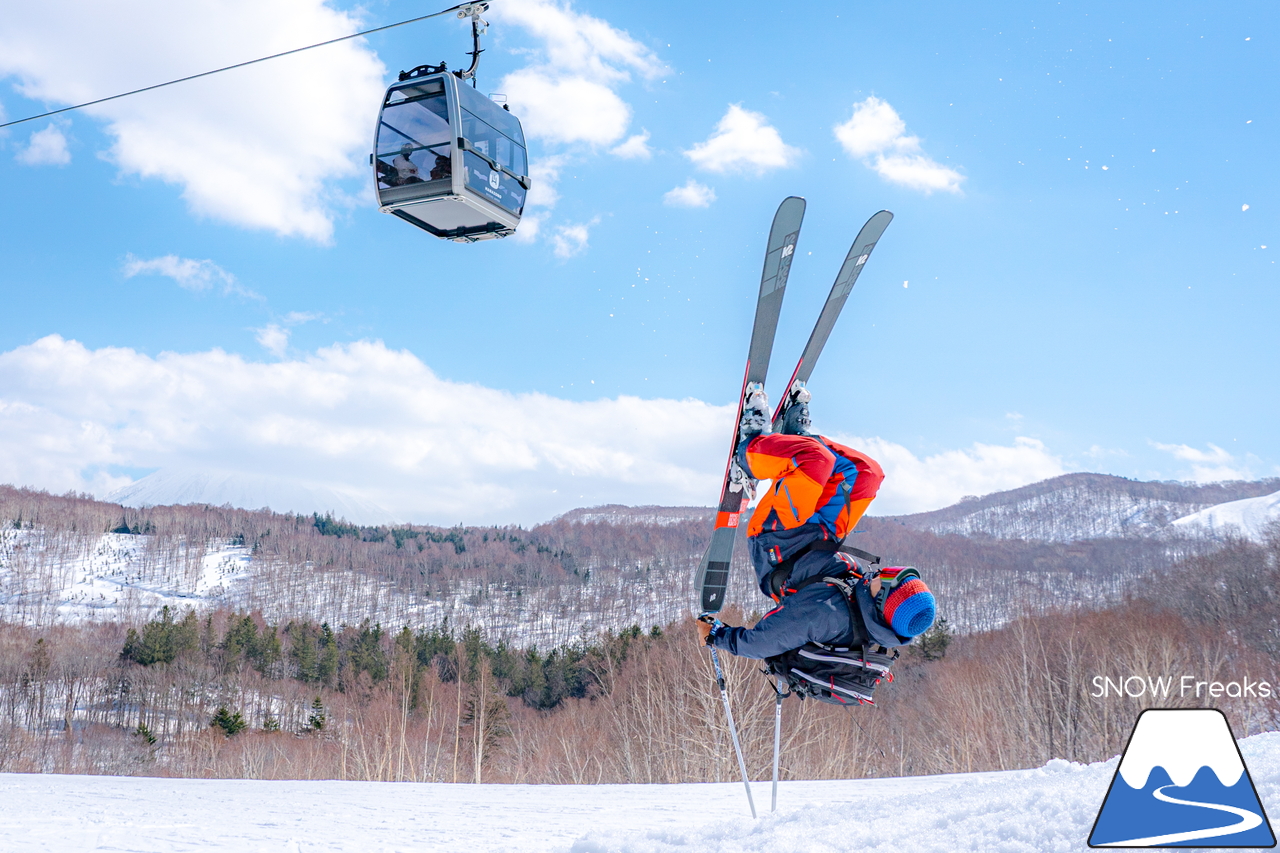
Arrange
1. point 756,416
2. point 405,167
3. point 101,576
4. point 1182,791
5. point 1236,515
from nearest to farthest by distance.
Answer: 1. point 1182,791
2. point 756,416
3. point 405,167
4. point 101,576
5. point 1236,515

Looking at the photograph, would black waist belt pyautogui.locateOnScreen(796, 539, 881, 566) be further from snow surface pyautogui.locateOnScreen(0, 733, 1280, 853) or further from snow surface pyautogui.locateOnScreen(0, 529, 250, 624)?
snow surface pyautogui.locateOnScreen(0, 529, 250, 624)

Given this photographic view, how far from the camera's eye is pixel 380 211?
25.4 ft

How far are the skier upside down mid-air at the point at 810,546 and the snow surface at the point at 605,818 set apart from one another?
83 cm

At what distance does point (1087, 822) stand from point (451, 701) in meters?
53.4

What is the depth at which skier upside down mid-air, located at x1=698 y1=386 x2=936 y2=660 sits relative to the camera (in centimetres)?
389

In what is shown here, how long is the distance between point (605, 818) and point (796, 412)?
511 centimetres

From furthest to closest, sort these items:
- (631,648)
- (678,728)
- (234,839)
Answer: (631,648), (678,728), (234,839)

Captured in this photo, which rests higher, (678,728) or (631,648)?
(631,648)

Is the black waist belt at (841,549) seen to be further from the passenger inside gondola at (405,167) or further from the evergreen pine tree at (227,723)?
the evergreen pine tree at (227,723)

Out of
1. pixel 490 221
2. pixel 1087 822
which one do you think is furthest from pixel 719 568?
pixel 490 221

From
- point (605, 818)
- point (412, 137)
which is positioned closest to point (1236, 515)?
point (605, 818)

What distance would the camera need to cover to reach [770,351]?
17.7 feet

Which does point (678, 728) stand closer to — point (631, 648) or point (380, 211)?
point (631, 648)

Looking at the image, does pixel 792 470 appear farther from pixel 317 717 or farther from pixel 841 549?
pixel 317 717
